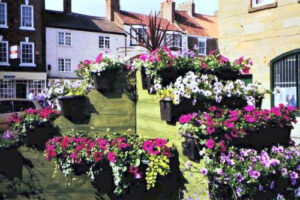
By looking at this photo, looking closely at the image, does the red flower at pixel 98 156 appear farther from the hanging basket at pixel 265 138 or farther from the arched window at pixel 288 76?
the arched window at pixel 288 76

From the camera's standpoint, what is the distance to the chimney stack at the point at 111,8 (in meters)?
34.1

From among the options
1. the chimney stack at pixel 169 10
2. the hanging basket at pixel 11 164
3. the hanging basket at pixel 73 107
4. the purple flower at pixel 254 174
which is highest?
the chimney stack at pixel 169 10

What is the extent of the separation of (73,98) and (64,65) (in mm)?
27078

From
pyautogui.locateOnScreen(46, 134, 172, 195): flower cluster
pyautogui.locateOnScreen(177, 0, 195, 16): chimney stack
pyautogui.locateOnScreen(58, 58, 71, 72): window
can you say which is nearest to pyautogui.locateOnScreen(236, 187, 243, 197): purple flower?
pyautogui.locateOnScreen(46, 134, 172, 195): flower cluster

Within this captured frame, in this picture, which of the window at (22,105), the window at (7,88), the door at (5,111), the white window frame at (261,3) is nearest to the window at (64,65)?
the window at (7,88)

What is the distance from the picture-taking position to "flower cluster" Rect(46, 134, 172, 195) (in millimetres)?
3607

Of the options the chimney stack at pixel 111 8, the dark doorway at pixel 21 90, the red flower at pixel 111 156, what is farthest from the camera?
the chimney stack at pixel 111 8

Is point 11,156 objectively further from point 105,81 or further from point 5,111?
point 5,111

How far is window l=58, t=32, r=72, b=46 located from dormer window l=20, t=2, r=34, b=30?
2.61 meters

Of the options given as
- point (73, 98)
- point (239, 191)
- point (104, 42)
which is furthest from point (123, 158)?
point (104, 42)

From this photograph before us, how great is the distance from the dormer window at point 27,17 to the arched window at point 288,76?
22.2m

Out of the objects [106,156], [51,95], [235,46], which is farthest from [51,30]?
[106,156]

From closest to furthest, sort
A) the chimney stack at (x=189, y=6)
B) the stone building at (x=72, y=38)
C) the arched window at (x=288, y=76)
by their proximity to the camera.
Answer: the arched window at (x=288, y=76) → the stone building at (x=72, y=38) → the chimney stack at (x=189, y=6)

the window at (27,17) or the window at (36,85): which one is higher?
the window at (27,17)
